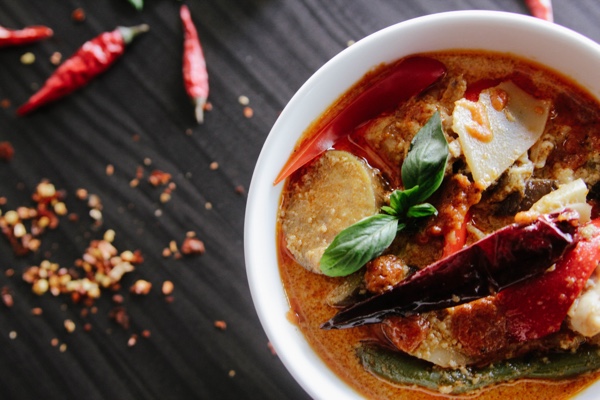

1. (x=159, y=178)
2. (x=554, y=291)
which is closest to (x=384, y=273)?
(x=554, y=291)

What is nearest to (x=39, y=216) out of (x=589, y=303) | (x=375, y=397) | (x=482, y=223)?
(x=375, y=397)

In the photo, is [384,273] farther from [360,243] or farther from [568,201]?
[568,201]

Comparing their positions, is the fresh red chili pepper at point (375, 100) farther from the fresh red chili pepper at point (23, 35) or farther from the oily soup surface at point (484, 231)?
the fresh red chili pepper at point (23, 35)

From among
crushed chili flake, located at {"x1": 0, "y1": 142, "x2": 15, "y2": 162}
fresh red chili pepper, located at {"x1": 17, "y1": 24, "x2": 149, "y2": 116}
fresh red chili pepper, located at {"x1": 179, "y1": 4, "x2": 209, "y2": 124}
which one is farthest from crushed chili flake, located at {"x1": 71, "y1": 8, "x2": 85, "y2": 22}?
crushed chili flake, located at {"x1": 0, "y1": 142, "x2": 15, "y2": 162}

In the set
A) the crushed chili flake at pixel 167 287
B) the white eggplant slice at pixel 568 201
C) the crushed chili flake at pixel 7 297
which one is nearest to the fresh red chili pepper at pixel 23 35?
the crushed chili flake at pixel 7 297

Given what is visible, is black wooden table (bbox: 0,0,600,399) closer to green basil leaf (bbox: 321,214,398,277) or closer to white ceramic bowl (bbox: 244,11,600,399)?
white ceramic bowl (bbox: 244,11,600,399)

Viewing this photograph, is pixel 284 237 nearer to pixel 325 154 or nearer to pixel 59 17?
pixel 325 154

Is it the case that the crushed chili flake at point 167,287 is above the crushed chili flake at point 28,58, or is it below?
below
